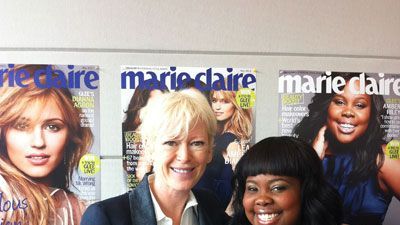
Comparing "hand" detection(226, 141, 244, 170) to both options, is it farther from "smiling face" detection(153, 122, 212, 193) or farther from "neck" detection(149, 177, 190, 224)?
"neck" detection(149, 177, 190, 224)

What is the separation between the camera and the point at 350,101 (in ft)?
4.51

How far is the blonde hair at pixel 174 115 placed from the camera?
1.30 meters

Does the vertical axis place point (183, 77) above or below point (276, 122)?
above

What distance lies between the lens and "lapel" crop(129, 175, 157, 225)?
1280mm

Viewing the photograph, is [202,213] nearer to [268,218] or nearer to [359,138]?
[268,218]

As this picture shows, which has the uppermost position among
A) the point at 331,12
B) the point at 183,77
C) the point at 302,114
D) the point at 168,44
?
the point at 331,12

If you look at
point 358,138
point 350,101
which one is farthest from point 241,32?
point 358,138

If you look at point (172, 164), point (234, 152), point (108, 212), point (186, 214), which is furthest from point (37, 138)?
point (234, 152)

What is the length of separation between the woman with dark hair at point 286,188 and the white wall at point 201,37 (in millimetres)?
241

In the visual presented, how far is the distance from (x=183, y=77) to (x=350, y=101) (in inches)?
26.8

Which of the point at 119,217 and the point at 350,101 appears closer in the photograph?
the point at 119,217

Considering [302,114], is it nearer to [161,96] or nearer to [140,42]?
[161,96]

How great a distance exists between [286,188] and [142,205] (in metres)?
0.55

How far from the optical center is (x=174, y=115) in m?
1.31
